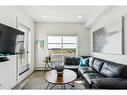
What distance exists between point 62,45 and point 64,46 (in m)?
0.12

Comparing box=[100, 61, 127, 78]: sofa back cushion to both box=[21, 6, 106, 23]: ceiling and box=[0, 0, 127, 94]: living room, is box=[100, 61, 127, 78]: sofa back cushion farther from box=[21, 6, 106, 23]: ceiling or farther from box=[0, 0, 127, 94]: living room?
box=[21, 6, 106, 23]: ceiling

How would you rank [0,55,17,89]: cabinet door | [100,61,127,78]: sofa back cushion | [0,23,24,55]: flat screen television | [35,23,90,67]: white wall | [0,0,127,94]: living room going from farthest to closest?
[35,23,90,67]: white wall < [0,0,127,94]: living room < [0,55,17,89]: cabinet door < [100,61,127,78]: sofa back cushion < [0,23,24,55]: flat screen television

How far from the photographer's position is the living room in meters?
3.36

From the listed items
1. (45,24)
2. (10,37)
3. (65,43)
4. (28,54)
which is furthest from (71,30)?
(10,37)

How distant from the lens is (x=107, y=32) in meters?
4.25

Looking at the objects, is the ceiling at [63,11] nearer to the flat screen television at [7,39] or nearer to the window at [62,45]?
the flat screen television at [7,39]

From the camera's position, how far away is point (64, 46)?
7.02 m

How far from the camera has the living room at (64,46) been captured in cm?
336

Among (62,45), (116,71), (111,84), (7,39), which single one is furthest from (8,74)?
(62,45)

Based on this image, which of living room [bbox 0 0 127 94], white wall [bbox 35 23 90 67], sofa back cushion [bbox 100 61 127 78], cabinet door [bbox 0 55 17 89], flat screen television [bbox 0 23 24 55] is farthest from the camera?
white wall [bbox 35 23 90 67]

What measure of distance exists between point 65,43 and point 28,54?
199cm

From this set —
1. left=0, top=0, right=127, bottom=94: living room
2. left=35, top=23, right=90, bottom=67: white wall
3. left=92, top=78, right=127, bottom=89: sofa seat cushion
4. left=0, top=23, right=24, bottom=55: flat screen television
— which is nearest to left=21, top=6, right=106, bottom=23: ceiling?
left=0, top=0, right=127, bottom=94: living room

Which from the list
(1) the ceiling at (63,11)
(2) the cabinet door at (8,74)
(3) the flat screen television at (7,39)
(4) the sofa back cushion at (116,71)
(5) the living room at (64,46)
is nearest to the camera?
(3) the flat screen television at (7,39)

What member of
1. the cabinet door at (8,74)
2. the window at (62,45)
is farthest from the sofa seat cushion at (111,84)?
the window at (62,45)
